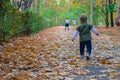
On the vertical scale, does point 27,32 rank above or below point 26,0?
below

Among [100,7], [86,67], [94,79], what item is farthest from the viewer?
[100,7]

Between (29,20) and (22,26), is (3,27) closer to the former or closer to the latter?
(22,26)

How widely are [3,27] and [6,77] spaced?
1040 centimetres

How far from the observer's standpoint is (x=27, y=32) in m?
28.7

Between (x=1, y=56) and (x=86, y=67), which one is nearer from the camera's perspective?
(x=86, y=67)

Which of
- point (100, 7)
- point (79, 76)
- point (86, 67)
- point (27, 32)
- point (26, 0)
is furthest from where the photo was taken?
point (100, 7)

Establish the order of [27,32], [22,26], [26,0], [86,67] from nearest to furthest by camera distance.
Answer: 1. [86,67]
2. [22,26]
3. [27,32]
4. [26,0]

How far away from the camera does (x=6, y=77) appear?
8781 mm

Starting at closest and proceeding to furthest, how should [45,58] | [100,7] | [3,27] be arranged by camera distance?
[45,58] < [3,27] < [100,7]

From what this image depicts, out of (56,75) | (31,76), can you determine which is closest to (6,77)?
(31,76)

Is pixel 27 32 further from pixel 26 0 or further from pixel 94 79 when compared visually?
pixel 94 79

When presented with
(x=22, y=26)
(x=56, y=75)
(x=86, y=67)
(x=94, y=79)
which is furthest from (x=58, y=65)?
(x=22, y=26)

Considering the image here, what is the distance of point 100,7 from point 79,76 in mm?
46043

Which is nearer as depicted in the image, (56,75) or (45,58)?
(56,75)
